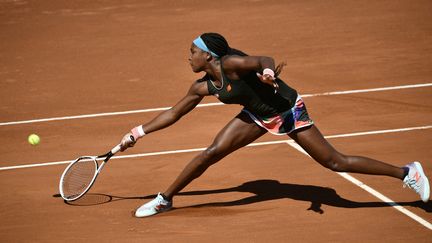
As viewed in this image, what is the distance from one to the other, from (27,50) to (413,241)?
12.0 metres

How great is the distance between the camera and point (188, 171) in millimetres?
9773

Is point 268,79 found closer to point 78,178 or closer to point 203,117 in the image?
point 78,178

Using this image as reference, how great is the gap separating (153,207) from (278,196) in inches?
63.9

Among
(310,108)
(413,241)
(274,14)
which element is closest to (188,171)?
(413,241)

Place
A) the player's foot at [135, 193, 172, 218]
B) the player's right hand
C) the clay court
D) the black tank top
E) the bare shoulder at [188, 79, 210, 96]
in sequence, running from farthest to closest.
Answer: the player's foot at [135, 193, 172, 218] < the clay court < the player's right hand < the bare shoulder at [188, 79, 210, 96] < the black tank top

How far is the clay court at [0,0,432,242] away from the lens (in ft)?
32.3

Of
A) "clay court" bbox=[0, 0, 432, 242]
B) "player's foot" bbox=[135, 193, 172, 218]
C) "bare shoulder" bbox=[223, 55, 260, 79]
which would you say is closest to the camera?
"bare shoulder" bbox=[223, 55, 260, 79]

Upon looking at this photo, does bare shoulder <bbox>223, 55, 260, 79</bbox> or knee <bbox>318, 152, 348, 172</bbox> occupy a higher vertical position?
bare shoulder <bbox>223, 55, 260, 79</bbox>

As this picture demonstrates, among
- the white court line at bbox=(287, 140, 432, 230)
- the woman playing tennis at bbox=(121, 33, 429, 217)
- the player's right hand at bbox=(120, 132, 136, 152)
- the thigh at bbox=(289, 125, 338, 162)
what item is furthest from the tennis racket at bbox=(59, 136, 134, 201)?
the white court line at bbox=(287, 140, 432, 230)

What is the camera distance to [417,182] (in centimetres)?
952

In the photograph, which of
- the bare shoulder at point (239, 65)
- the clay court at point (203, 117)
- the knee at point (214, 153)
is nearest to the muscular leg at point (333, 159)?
the clay court at point (203, 117)

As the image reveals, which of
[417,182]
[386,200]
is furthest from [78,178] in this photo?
[417,182]

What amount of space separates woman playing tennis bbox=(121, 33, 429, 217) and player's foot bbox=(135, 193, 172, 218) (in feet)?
1.93

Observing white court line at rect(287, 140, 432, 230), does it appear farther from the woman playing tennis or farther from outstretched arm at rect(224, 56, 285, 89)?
outstretched arm at rect(224, 56, 285, 89)
